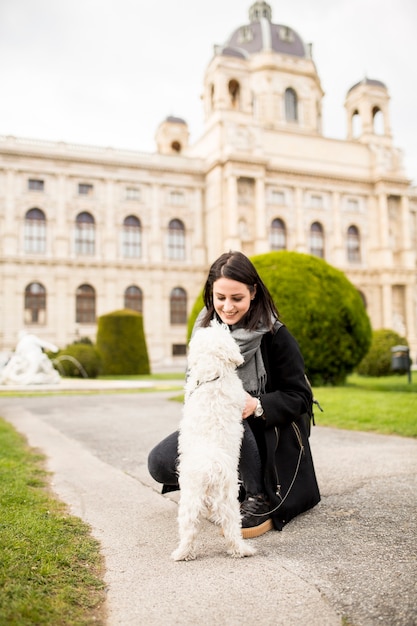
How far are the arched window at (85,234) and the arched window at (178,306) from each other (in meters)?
5.48

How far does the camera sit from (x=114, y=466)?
4535mm

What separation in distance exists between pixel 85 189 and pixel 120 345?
15123mm

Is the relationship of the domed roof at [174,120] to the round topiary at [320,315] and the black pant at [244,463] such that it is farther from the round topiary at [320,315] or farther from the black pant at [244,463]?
the black pant at [244,463]

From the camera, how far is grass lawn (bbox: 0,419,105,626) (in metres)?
1.83

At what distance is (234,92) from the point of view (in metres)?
36.9

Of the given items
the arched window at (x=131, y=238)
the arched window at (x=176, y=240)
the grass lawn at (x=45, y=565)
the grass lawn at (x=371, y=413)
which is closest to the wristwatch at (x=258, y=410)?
the grass lawn at (x=45, y=565)

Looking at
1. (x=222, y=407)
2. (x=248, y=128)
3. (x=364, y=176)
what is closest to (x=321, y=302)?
(x=222, y=407)

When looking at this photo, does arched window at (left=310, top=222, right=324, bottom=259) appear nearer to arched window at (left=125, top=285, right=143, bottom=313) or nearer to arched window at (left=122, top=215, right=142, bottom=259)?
arched window at (left=122, top=215, right=142, bottom=259)

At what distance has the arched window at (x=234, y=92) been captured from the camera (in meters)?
36.1

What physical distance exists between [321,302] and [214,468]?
28.7 ft

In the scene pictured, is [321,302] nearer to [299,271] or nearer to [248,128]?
[299,271]

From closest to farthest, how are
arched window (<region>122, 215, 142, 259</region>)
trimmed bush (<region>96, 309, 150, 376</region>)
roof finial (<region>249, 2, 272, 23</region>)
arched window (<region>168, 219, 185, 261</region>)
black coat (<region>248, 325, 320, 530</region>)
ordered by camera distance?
black coat (<region>248, 325, 320, 530</region>) → trimmed bush (<region>96, 309, 150, 376</region>) → arched window (<region>122, 215, 142, 259</region>) → arched window (<region>168, 219, 185, 261</region>) → roof finial (<region>249, 2, 272, 23</region>)

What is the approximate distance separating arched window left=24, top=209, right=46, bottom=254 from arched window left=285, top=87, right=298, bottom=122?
19890 millimetres

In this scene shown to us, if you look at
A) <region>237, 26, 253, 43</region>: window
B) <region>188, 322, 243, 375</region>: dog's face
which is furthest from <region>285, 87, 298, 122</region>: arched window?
<region>188, 322, 243, 375</region>: dog's face
